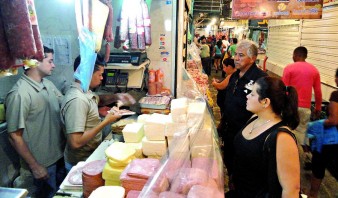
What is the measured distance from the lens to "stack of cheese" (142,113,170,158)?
2.48 meters

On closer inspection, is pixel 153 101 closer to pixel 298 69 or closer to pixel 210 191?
pixel 210 191

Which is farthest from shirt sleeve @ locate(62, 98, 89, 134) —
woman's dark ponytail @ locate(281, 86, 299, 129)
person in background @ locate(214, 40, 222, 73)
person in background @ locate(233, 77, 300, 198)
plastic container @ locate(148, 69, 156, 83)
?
person in background @ locate(214, 40, 222, 73)

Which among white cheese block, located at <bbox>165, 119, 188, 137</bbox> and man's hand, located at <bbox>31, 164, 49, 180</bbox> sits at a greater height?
white cheese block, located at <bbox>165, 119, 188, 137</bbox>

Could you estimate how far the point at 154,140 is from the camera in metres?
2.52

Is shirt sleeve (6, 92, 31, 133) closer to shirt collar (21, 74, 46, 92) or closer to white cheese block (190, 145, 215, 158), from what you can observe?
shirt collar (21, 74, 46, 92)

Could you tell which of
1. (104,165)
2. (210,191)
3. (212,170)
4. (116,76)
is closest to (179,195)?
(210,191)

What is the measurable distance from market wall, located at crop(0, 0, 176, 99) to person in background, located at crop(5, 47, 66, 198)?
848mm

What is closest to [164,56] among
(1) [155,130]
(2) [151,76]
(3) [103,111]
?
(2) [151,76]

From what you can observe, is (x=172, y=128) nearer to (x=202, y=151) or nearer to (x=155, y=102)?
(x=202, y=151)

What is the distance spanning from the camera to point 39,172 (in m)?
2.97

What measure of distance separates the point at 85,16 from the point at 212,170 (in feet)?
4.93

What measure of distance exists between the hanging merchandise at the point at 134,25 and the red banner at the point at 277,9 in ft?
12.2

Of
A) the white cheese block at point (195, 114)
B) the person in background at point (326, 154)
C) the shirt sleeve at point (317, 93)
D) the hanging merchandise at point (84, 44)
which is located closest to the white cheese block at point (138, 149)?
the white cheese block at point (195, 114)

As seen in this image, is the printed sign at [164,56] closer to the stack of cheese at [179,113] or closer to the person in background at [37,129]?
the person in background at [37,129]
